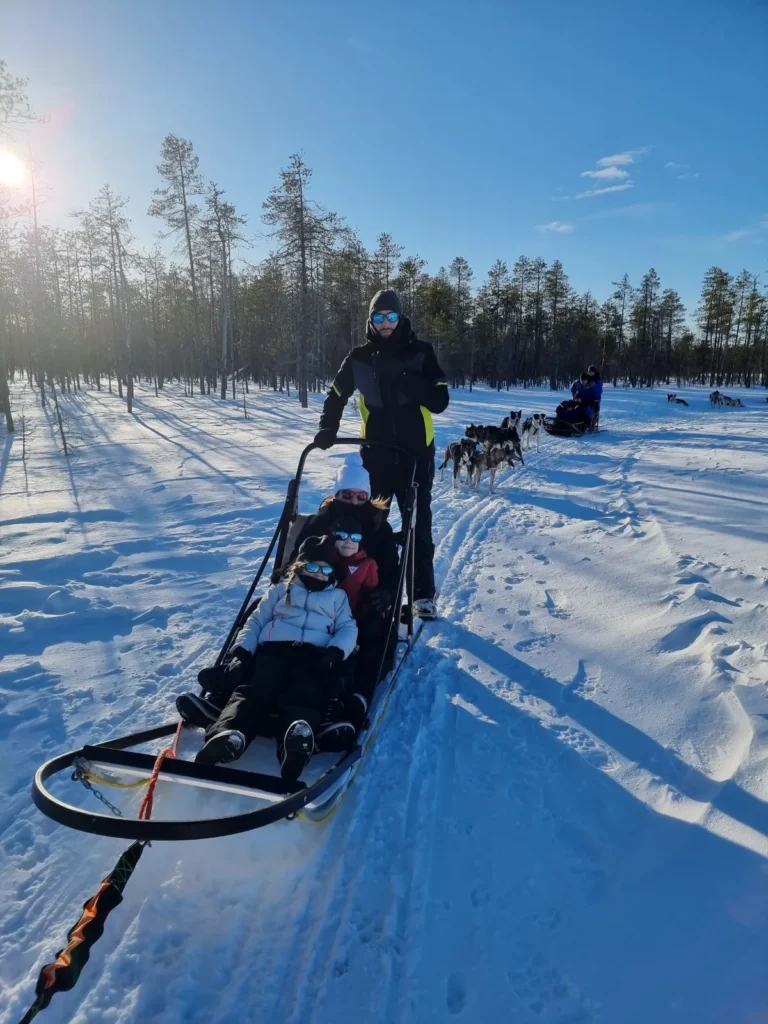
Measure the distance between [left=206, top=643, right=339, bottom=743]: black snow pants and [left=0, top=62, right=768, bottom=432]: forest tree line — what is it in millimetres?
16177

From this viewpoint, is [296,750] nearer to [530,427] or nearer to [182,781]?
[182,781]

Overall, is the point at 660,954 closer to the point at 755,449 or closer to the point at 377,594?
the point at 377,594

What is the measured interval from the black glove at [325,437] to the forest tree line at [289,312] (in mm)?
14514

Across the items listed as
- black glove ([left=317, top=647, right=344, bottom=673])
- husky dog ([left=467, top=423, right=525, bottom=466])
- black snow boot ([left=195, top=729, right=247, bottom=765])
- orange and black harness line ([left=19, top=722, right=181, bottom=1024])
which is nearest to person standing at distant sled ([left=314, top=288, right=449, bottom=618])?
black glove ([left=317, top=647, right=344, bottom=673])

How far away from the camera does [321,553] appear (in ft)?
11.3

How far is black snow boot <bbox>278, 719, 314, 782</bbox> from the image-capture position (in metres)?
2.28

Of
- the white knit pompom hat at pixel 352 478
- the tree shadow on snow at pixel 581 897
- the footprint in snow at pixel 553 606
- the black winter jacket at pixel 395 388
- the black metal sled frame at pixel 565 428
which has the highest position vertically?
the black winter jacket at pixel 395 388

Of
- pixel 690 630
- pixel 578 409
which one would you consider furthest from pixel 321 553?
pixel 578 409

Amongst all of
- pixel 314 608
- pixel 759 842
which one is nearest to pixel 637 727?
pixel 759 842

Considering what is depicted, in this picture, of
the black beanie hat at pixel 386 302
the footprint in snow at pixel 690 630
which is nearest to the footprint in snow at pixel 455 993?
the footprint in snow at pixel 690 630

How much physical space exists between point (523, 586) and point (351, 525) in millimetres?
2519

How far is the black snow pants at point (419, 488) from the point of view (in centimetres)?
457

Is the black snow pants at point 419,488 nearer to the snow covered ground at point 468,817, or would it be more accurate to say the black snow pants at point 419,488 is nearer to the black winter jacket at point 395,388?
the black winter jacket at point 395,388

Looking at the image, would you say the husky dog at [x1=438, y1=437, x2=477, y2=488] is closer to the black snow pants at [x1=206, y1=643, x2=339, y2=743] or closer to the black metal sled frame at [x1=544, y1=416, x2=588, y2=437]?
the black snow pants at [x1=206, y1=643, x2=339, y2=743]
